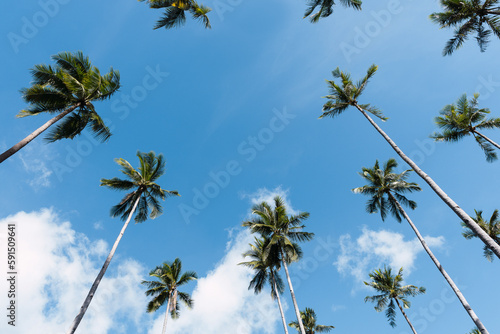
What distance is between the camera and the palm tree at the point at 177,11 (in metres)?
13.4

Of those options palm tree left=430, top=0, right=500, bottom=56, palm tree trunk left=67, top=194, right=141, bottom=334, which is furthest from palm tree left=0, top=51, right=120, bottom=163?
palm tree left=430, top=0, right=500, bottom=56

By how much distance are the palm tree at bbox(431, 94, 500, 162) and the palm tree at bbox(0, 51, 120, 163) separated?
26709 mm

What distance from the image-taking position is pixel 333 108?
2027 centimetres

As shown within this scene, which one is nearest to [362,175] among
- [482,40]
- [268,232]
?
[268,232]

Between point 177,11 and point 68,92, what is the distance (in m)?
7.62

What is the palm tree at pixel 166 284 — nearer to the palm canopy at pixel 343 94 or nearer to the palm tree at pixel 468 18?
the palm canopy at pixel 343 94

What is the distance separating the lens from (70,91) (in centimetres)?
1296

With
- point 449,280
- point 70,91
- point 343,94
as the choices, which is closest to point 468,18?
point 343,94

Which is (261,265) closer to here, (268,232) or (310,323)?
(268,232)

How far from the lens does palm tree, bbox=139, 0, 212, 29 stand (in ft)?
44.1

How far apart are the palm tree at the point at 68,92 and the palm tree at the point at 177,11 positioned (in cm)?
426

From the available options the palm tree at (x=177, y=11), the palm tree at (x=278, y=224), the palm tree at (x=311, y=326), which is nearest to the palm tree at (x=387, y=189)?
the palm tree at (x=278, y=224)

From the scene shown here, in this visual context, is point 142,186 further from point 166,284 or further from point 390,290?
point 390,290

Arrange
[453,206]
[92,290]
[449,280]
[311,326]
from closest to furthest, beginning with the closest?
[453,206] < [92,290] < [449,280] < [311,326]
